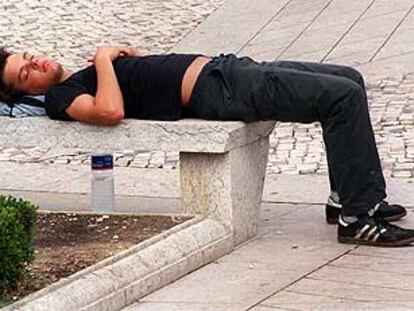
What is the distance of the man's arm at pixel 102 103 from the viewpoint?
6.25m

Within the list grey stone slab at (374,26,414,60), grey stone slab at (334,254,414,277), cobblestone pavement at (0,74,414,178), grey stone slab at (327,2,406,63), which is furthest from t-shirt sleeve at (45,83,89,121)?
grey stone slab at (374,26,414,60)

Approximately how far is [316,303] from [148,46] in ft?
24.5

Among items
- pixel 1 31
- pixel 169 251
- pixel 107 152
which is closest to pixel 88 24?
pixel 1 31

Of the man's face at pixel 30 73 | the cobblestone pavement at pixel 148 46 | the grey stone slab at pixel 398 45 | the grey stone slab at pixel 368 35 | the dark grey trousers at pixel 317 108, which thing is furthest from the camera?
the grey stone slab at pixel 368 35

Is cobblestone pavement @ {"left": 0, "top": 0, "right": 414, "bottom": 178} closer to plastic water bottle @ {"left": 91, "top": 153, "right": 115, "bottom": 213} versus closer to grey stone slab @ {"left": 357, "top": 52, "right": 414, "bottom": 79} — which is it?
grey stone slab @ {"left": 357, "top": 52, "right": 414, "bottom": 79}

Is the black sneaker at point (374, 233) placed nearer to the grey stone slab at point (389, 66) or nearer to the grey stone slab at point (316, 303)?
the grey stone slab at point (316, 303)

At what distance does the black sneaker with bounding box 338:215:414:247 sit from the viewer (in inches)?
244

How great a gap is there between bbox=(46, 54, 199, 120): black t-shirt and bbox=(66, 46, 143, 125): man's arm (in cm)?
5

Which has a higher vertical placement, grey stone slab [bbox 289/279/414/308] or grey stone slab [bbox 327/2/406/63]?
grey stone slab [bbox 327/2/406/63]

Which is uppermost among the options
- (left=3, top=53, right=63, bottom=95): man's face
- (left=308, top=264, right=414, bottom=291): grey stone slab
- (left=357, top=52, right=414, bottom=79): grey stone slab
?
(left=357, top=52, right=414, bottom=79): grey stone slab

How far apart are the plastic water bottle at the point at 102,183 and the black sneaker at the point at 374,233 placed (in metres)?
1.25

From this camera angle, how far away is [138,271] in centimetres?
550

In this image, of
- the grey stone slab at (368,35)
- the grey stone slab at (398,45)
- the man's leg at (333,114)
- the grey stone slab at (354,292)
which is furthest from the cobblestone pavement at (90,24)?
the grey stone slab at (354,292)

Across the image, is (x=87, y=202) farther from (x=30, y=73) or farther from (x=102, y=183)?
(x=30, y=73)
